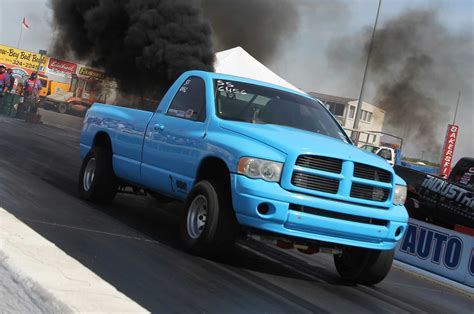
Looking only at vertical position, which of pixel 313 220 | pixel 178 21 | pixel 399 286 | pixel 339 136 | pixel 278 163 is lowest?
pixel 399 286

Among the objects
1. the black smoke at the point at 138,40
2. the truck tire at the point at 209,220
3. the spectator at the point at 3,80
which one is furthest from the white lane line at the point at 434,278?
the spectator at the point at 3,80

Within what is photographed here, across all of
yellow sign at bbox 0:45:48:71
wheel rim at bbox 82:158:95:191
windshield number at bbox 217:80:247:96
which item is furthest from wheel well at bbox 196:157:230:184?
yellow sign at bbox 0:45:48:71

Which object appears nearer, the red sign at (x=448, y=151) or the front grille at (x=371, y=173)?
the front grille at (x=371, y=173)

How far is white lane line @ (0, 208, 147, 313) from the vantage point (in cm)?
267

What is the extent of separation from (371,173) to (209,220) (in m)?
1.45

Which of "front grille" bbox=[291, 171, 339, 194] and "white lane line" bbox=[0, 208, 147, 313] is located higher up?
"front grille" bbox=[291, 171, 339, 194]

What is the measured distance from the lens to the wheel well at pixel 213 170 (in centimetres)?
543

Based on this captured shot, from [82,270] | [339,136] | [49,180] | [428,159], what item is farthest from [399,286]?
[428,159]

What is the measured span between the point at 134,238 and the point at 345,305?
7.02ft

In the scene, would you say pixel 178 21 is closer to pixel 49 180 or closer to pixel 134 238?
pixel 49 180

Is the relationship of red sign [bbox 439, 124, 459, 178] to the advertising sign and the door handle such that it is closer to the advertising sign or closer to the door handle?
the advertising sign

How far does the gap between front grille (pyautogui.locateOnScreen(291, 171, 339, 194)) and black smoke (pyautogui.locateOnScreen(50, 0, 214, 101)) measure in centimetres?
2101

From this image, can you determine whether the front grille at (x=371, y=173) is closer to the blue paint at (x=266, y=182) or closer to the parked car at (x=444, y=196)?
the blue paint at (x=266, y=182)

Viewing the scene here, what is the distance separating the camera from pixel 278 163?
4.96 metres
